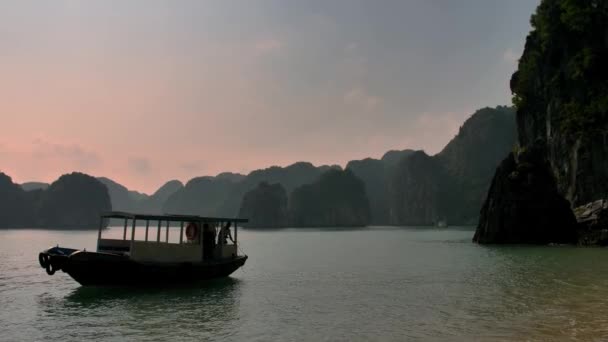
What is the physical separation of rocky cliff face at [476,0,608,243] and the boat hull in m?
47.4

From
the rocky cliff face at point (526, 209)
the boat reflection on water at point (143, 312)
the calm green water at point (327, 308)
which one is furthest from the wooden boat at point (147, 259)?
the rocky cliff face at point (526, 209)

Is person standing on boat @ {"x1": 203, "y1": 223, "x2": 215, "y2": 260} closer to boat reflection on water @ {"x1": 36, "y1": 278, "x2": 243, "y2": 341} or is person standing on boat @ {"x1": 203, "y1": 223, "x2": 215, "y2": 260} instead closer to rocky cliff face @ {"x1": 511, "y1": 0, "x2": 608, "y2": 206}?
boat reflection on water @ {"x1": 36, "y1": 278, "x2": 243, "y2": 341}

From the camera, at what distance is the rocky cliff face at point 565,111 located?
51.2 metres

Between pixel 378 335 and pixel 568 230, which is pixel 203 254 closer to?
pixel 378 335

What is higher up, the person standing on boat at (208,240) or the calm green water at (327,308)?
the person standing on boat at (208,240)

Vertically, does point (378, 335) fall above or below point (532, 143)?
below

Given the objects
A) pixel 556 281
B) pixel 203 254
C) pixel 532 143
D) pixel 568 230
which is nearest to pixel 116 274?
pixel 203 254

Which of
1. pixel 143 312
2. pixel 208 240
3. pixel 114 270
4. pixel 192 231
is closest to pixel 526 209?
pixel 208 240

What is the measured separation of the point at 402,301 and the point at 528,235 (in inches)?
1719

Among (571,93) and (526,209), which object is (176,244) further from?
(571,93)

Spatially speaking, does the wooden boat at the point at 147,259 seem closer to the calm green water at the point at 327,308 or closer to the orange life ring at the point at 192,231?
the orange life ring at the point at 192,231

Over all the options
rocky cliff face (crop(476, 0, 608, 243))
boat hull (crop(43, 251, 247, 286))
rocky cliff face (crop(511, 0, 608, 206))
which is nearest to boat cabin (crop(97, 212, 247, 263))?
boat hull (crop(43, 251, 247, 286))

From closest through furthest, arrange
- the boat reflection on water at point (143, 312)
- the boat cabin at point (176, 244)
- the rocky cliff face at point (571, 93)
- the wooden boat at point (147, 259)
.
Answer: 1. the boat reflection on water at point (143, 312)
2. the wooden boat at point (147, 259)
3. the boat cabin at point (176, 244)
4. the rocky cliff face at point (571, 93)

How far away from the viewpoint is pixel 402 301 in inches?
747
